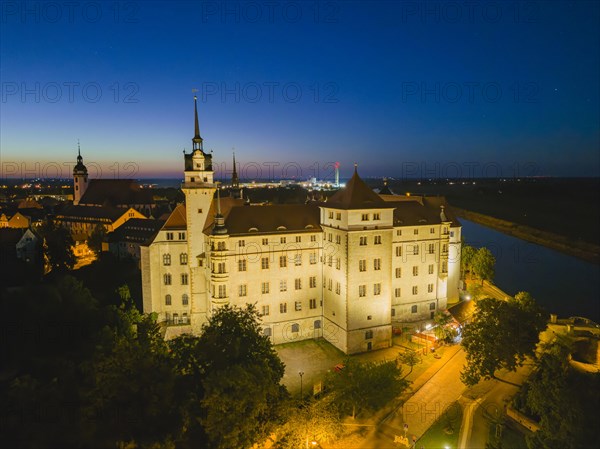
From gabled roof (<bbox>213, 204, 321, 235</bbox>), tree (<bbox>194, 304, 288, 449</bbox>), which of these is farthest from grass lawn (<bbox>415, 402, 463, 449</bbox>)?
gabled roof (<bbox>213, 204, 321, 235</bbox>)

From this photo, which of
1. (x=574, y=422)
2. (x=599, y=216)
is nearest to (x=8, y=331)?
(x=574, y=422)

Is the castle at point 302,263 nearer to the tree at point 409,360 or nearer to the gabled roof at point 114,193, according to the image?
the tree at point 409,360

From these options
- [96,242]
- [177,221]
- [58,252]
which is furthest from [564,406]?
[96,242]

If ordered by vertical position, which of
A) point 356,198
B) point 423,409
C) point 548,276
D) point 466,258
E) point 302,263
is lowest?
point 548,276

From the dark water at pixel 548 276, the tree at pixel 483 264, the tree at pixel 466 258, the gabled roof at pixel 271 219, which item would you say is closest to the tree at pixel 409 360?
the gabled roof at pixel 271 219

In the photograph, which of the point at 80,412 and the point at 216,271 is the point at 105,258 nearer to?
the point at 216,271

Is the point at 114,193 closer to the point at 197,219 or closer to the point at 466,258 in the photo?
the point at 197,219
